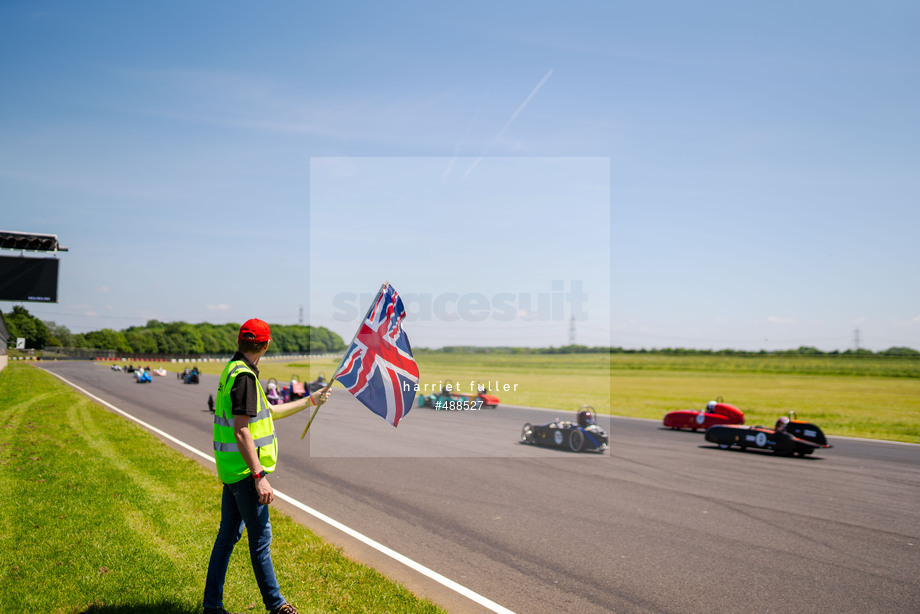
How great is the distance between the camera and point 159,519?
7.02 m

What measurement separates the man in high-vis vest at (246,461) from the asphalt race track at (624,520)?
189cm

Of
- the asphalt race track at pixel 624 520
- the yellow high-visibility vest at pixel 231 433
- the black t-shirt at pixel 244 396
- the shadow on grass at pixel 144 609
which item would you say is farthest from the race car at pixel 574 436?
the black t-shirt at pixel 244 396

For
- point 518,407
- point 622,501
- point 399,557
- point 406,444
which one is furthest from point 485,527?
point 518,407

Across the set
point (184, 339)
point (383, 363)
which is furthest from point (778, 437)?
point (184, 339)

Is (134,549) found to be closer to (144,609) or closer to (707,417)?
(144,609)

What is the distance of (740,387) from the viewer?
50594mm

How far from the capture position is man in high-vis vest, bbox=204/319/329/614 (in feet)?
13.2

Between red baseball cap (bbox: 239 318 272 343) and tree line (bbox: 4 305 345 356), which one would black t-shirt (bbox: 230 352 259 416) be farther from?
tree line (bbox: 4 305 345 356)

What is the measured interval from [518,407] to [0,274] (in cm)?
2767

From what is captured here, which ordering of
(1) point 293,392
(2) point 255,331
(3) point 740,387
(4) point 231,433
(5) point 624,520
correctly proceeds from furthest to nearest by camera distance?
(3) point 740,387, (1) point 293,392, (5) point 624,520, (2) point 255,331, (4) point 231,433

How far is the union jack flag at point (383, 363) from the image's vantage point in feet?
18.9


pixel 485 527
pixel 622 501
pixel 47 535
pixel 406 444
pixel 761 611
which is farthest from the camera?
pixel 406 444

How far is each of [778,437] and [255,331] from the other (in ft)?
50.3

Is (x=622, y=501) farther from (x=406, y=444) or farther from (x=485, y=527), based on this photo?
(x=406, y=444)
